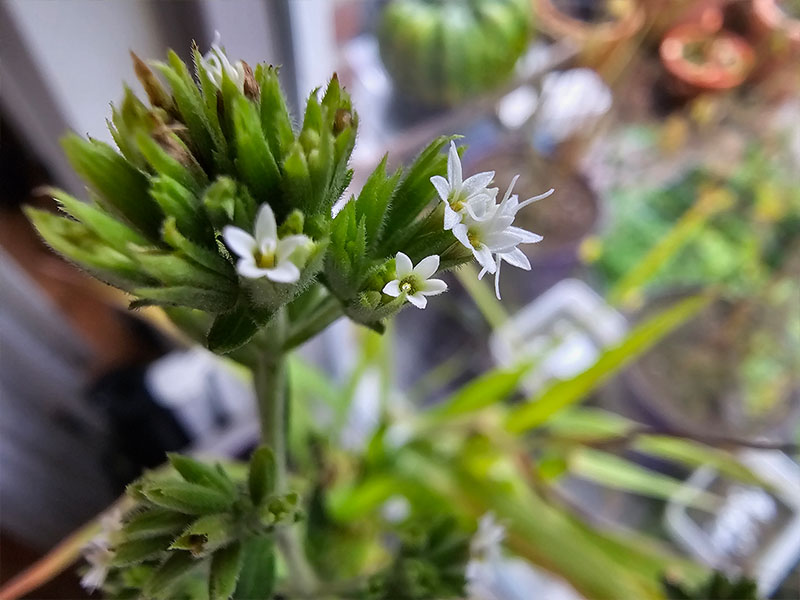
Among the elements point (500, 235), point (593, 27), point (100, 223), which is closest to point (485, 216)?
point (500, 235)

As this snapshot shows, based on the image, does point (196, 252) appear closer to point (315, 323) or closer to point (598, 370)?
point (315, 323)

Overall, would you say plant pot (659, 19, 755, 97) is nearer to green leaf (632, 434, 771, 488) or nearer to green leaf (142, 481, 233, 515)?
green leaf (632, 434, 771, 488)

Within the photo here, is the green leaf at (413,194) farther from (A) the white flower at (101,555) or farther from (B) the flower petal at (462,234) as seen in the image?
(A) the white flower at (101,555)

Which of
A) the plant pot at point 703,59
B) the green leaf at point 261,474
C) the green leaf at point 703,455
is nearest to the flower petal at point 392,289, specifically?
the green leaf at point 261,474

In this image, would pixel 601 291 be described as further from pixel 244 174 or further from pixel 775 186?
pixel 244 174

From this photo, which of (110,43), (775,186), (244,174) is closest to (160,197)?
(244,174)

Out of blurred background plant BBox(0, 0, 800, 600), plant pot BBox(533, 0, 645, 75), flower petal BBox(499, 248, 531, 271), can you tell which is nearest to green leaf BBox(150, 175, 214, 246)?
flower petal BBox(499, 248, 531, 271)
